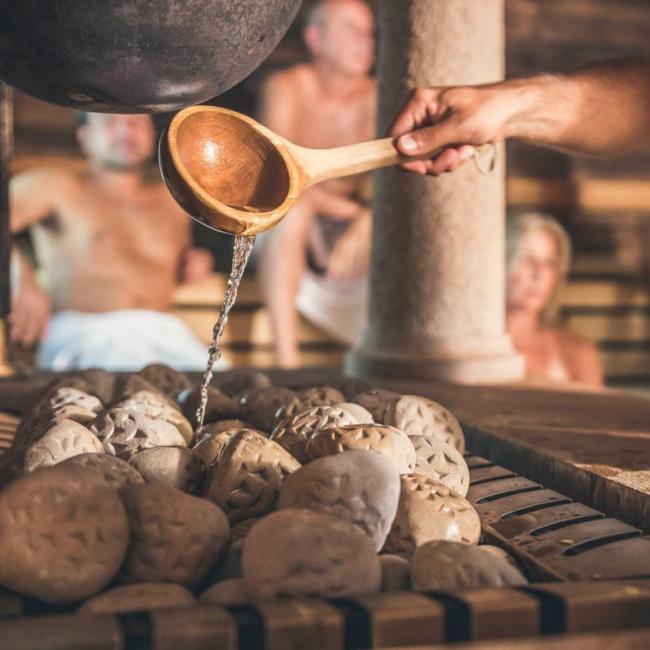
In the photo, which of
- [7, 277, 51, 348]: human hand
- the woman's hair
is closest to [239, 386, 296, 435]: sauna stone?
[7, 277, 51, 348]: human hand

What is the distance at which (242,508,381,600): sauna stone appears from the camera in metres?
1.21

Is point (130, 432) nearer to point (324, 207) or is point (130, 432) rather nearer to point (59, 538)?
point (59, 538)

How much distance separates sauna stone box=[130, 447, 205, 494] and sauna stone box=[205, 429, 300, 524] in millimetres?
80

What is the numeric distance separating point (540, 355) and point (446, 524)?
152 inches

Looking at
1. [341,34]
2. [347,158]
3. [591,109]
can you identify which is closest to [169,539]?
[347,158]

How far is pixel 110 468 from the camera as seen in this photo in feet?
4.97

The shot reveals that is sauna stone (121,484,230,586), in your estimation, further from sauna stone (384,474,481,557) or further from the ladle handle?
the ladle handle

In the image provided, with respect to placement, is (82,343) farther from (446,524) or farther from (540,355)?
(446,524)

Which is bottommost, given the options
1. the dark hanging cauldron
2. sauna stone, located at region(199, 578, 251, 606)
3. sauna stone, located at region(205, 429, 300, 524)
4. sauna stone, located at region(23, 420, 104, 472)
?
sauna stone, located at region(199, 578, 251, 606)

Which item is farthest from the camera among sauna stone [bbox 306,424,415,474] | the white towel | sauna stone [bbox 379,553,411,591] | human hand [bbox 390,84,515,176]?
the white towel

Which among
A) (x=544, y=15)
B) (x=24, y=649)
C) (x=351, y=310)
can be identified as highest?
(x=544, y=15)

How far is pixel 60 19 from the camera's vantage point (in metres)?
1.34

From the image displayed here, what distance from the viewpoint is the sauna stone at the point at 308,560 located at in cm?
121

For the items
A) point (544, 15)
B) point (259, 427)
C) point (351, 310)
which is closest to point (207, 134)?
point (259, 427)
